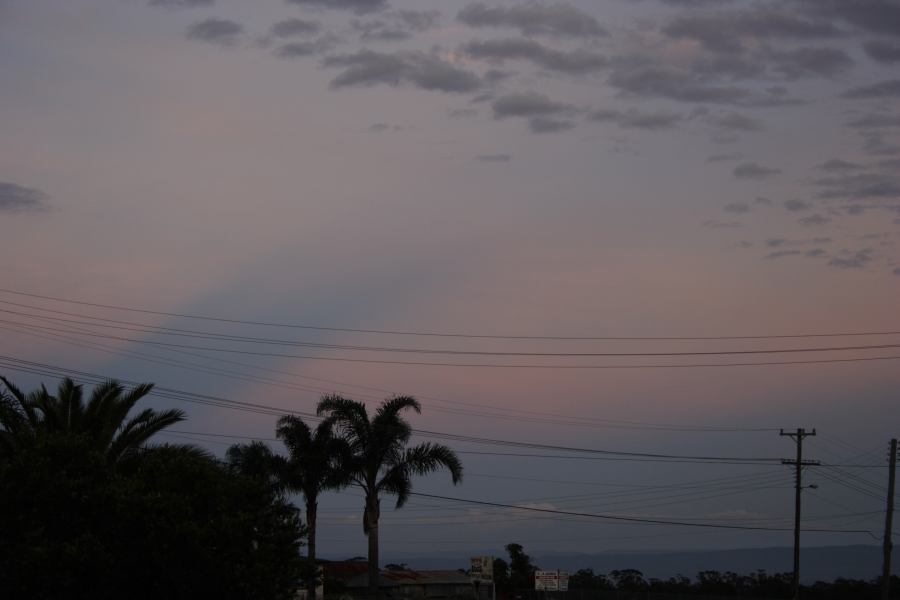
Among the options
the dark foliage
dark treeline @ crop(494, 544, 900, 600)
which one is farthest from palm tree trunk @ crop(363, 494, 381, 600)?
dark treeline @ crop(494, 544, 900, 600)

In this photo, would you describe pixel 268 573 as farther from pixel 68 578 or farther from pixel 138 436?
pixel 138 436

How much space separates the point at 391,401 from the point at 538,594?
94.6 feet

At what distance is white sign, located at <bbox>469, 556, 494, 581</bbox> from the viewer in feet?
131

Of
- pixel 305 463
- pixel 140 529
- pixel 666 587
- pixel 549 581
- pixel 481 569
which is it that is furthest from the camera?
pixel 666 587

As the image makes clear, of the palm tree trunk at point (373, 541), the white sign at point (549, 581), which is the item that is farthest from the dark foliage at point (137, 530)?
the white sign at point (549, 581)

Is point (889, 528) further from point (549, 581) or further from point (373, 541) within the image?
point (373, 541)

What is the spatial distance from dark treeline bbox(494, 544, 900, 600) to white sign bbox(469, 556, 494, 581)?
104 ft

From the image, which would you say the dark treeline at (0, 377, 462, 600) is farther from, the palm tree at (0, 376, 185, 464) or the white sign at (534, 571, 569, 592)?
the white sign at (534, 571, 569, 592)

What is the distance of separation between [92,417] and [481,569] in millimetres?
14687

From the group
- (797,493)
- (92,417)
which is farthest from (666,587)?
(92,417)

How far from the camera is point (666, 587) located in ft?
323

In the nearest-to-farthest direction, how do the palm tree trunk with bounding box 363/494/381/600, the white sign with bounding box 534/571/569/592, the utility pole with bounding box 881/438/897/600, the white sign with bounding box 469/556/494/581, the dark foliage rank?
the dark foliage, the white sign with bounding box 469/556/494/581, the palm tree trunk with bounding box 363/494/381/600, the white sign with bounding box 534/571/569/592, the utility pole with bounding box 881/438/897/600

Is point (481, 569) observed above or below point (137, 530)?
below

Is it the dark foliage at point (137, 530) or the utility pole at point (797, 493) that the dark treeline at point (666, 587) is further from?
the dark foliage at point (137, 530)
